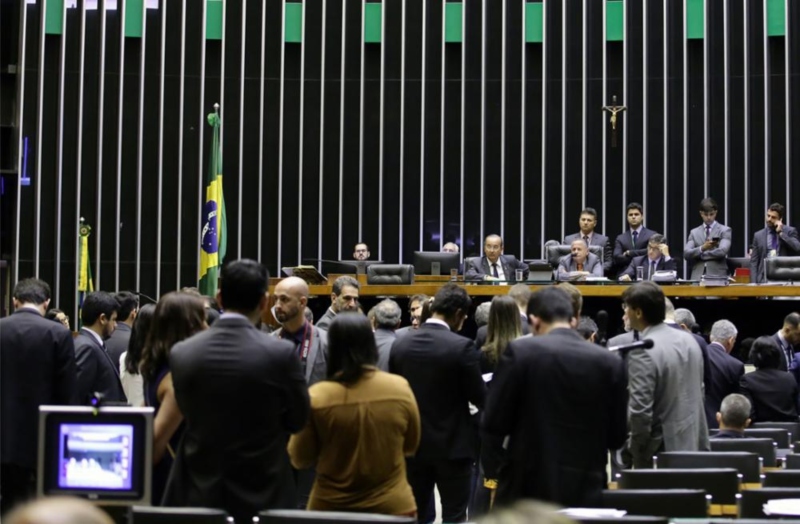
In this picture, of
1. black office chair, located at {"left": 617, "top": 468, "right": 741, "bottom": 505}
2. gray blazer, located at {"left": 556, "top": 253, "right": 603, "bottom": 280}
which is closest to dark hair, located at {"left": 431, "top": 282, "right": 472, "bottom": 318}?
black office chair, located at {"left": 617, "top": 468, "right": 741, "bottom": 505}

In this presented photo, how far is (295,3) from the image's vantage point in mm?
14844

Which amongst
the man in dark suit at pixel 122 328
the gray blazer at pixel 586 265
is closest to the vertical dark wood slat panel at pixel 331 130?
the gray blazer at pixel 586 265

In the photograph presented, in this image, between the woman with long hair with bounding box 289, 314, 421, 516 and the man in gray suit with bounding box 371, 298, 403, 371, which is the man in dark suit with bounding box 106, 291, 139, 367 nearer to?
the man in gray suit with bounding box 371, 298, 403, 371

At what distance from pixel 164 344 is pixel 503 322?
1749 mm

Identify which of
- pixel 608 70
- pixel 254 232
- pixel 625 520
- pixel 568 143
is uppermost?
pixel 608 70

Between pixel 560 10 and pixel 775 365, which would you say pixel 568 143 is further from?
pixel 775 365

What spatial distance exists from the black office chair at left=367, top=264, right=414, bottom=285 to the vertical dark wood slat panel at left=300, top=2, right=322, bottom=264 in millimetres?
4003

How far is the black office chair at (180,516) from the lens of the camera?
3.01m

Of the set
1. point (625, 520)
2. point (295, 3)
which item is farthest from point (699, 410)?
point (295, 3)

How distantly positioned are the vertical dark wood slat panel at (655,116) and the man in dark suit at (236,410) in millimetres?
11469

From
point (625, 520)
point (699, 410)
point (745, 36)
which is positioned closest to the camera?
point (625, 520)

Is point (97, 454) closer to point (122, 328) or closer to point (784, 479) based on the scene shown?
point (784, 479)

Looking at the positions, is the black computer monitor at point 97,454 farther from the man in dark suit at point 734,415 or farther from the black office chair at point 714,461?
the man in dark suit at point 734,415

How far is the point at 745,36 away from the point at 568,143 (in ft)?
8.02
